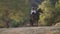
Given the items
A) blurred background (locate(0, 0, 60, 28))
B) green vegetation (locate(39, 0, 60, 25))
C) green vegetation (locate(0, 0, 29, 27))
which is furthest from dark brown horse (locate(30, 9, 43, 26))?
green vegetation (locate(0, 0, 29, 27))

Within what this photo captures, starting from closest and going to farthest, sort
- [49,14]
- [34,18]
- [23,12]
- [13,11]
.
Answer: [13,11]
[23,12]
[49,14]
[34,18]

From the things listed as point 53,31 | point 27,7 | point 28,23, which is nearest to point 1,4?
point 27,7

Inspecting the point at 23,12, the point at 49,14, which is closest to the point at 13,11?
the point at 23,12

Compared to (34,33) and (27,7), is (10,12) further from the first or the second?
(34,33)

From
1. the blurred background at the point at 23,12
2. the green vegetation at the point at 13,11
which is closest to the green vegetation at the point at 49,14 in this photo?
the blurred background at the point at 23,12

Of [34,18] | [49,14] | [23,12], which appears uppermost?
[23,12]

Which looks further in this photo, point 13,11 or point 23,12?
point 23,12

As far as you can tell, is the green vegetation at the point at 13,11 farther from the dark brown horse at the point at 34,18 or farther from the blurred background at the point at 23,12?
the dark brown horse at the point at 34,18

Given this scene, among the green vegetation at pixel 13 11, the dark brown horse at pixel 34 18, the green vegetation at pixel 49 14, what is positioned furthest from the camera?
the dark brown horse at pixel 34 18

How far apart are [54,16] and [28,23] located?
2.48 feet

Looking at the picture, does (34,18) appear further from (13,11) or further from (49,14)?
(13,11)

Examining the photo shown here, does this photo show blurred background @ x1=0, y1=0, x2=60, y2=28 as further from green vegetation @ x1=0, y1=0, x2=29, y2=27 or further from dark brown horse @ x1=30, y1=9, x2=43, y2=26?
dark brown horse @ x1=30, y1=9, x2=43, y2=26

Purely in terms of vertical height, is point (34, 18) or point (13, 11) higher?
point (13, 11)

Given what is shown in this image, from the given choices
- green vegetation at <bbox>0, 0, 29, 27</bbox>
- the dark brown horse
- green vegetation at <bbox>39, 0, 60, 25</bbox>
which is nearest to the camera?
green vegetation at <bbox>0, 0, 29, 27</bbox>
